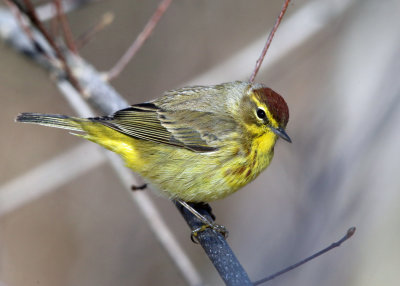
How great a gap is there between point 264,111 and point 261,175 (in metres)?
3.47

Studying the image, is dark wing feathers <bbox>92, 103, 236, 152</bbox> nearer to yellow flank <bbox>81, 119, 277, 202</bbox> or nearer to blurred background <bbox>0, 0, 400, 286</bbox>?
yellow flank <bbox>81, 119, 277, 202</bbox>

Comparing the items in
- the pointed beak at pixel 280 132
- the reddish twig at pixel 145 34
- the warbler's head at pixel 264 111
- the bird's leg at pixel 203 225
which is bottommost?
the bird's leg at pixel 203 225

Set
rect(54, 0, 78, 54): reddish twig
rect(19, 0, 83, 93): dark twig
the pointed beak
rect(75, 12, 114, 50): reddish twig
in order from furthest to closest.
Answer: rect(75, 12, 114, 50): reddish twig < the pointed beak < rect(54, 0, 78, 54): reddish twig < rect(19, 0, 83, 93): dark twig

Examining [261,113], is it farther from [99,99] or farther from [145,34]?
[99,99]

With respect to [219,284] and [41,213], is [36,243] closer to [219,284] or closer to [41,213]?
[41,213]

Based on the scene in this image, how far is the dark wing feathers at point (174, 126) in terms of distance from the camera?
16.4 ft

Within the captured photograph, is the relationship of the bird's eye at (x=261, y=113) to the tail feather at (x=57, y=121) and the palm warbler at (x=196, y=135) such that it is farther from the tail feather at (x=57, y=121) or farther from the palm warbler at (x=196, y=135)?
the tail feather at (x=57, y=121)

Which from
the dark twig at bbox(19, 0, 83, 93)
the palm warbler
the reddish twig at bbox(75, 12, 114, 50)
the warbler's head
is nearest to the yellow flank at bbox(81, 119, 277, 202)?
the palm warbler

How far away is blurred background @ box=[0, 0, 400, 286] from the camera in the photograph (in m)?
5.02

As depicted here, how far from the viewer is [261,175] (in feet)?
26.9

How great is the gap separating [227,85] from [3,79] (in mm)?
4682

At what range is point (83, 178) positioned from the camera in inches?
336

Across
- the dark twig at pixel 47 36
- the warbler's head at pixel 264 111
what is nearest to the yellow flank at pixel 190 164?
the warbler's head at pixel 264 111

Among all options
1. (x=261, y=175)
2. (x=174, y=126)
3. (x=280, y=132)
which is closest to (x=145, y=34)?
(x=174, y=126)
